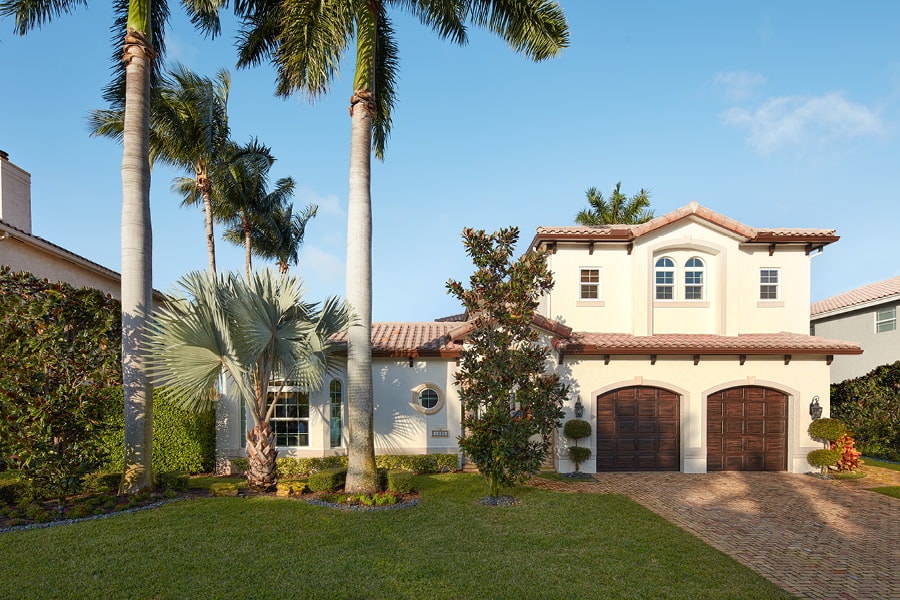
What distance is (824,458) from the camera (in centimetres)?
1381

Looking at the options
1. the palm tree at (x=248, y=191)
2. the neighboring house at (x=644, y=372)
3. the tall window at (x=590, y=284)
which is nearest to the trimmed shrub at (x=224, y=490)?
the neighboring house at (x=644, y=372)

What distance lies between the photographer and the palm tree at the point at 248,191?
23406mm

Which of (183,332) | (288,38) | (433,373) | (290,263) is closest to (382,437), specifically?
(433,373)

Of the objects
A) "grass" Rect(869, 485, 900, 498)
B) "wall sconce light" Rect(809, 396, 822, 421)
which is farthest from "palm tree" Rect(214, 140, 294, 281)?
"grass" Rect(869, 485, 900, 498)

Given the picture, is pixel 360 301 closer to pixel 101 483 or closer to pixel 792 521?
pixel 101 483

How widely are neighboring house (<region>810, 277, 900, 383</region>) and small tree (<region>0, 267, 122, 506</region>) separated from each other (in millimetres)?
27710

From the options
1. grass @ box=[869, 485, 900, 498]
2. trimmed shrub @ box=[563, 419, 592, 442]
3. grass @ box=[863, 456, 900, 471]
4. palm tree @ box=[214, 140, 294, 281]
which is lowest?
grass @ box=[863, 456, 900, 471]

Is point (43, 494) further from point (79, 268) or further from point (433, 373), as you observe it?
point (79, 268)

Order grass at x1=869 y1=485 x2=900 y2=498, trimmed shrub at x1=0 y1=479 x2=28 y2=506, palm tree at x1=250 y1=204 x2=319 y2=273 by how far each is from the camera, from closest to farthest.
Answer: trimmed shrub at x1=0 y1=479 x2=28 y2=506 < grass at x1=869 y1=485 x2=900 y2=498 < palm tree at x1=250 y1=204 x2=319 y2=273

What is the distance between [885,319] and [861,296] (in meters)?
2.21

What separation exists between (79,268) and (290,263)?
15.4m

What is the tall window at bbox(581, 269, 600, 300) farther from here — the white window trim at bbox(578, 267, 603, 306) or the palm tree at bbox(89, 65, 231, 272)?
the palm tree at bbox(89, 65, 231, 272)

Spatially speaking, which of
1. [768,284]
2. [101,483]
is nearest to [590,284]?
[768,284]

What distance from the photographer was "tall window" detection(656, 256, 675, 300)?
15.6 metres
